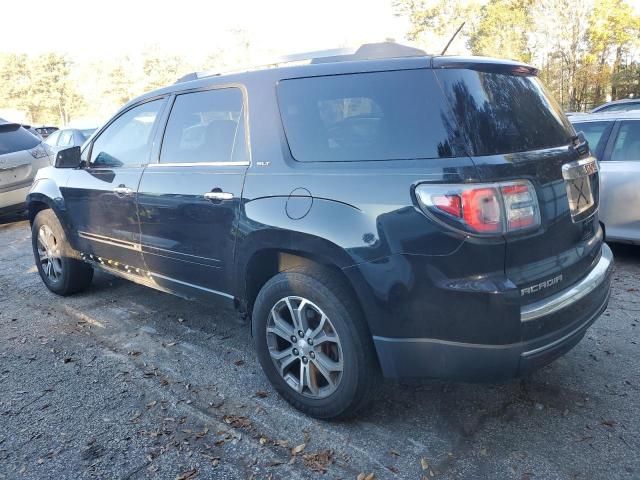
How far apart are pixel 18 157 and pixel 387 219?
7.88 m

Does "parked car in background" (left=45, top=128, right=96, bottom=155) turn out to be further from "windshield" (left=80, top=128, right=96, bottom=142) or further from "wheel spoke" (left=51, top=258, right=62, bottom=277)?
"wheel spoke" (left=51, top=258, right=62, bottom=277)

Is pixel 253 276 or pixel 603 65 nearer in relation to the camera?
pixel 253 276

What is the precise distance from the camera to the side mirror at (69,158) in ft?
14.8

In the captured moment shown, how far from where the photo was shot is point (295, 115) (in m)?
2.93

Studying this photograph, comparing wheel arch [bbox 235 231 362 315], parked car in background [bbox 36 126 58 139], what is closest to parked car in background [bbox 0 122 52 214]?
wheel arch [bbox 235 231 362 315]

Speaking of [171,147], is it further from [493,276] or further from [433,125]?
[493,276]

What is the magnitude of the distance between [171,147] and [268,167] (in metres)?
1.06

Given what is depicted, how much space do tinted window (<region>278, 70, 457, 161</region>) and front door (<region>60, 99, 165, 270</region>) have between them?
1425mm

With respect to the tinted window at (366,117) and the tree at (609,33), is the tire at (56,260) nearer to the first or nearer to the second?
the tinted window at (366,117)

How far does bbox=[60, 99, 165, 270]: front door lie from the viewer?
389 centimetres

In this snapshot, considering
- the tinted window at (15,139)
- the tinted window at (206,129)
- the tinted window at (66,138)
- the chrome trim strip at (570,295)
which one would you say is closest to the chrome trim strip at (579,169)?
the chrome trim strip at (570,295)

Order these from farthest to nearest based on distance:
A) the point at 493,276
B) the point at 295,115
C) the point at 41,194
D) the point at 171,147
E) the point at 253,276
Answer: the point at 41,194 → the point at 171,147 → the point at 253,276 → the point at 295,115 → the point at 493,276

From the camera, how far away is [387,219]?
237cm

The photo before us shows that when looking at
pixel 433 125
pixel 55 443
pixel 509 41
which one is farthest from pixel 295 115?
pixel 509 41
